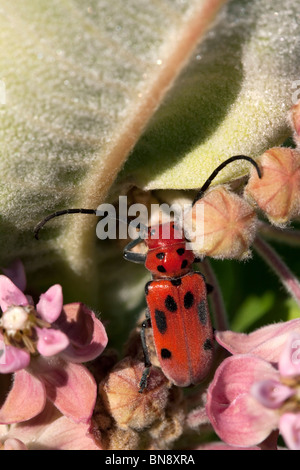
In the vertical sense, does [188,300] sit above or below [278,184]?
below

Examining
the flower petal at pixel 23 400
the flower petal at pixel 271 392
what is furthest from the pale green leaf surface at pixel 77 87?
the flower petal at pixel 271 392

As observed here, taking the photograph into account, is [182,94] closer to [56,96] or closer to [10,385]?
[56,96]

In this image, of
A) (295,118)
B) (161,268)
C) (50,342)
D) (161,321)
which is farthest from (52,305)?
(295,118)

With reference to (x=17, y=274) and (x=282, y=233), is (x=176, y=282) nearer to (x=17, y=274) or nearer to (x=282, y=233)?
(x=282, y=233)

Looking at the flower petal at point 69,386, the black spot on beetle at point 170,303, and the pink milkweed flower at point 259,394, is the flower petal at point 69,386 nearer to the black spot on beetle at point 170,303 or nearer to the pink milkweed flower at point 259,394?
the pink milkweed flower at point 259,394
